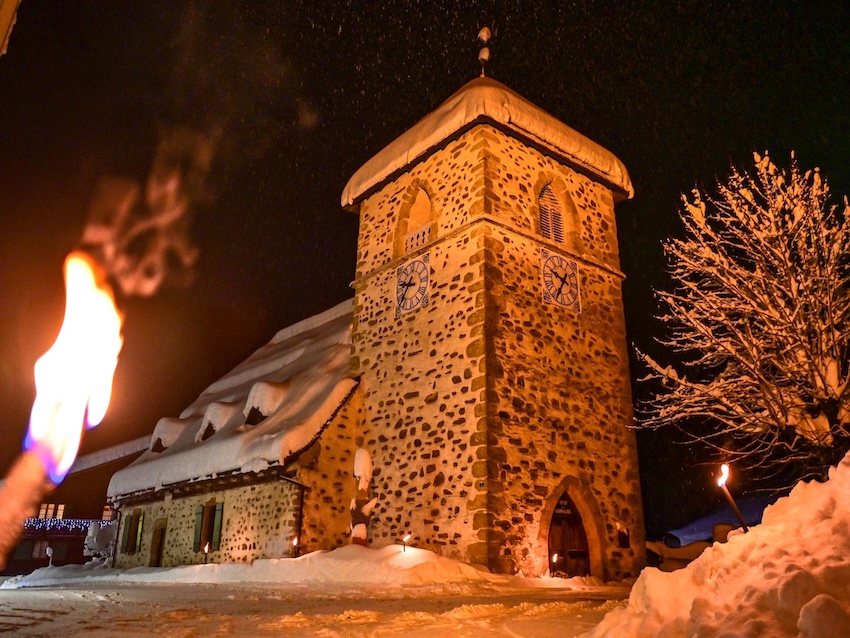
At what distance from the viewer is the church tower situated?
38.0ft

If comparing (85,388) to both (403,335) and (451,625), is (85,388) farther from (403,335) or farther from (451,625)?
(451,625)

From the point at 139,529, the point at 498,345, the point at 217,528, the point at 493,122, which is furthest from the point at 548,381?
the point at 139,529

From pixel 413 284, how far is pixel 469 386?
3032 mm

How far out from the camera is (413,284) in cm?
1397

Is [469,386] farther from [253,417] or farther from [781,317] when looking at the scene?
[253,417]

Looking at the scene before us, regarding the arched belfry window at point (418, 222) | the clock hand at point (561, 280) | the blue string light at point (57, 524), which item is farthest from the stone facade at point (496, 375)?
the blue string light at point (57, 524)

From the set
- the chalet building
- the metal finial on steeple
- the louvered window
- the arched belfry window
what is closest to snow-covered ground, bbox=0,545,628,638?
the chalet building

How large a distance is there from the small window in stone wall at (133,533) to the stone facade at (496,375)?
362 inches

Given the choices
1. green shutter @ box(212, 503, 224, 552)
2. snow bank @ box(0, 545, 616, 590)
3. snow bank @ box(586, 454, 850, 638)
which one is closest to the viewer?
snow bank @ box(586, 454, 850, 638)

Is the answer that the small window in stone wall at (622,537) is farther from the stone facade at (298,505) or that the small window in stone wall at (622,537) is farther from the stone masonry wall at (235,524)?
the stone masonry wall at (235,524)

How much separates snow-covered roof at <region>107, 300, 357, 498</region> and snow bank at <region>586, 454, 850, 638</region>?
965cm

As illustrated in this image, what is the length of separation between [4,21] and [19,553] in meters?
32.9

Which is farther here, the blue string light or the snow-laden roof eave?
the blue string light

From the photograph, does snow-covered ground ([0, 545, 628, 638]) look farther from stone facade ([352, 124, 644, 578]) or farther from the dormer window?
the dormer window
